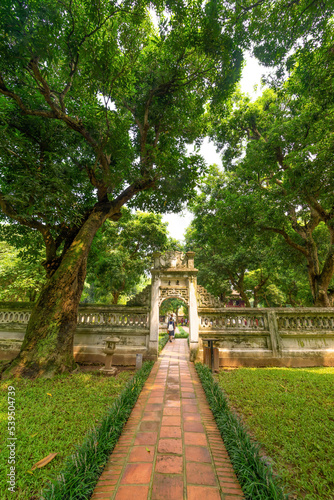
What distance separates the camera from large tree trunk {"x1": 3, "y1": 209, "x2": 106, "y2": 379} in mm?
5336

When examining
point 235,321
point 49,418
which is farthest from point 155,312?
point 49,418

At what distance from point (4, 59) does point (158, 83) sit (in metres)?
4.72

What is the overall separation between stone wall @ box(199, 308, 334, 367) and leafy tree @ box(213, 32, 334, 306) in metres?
2.10

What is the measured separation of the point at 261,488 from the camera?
196cm

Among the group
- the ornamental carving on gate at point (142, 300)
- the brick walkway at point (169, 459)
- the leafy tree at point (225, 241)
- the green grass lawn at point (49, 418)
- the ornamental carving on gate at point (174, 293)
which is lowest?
the brick walkway at point (169, 459)

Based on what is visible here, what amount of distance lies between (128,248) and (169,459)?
47.5 feet

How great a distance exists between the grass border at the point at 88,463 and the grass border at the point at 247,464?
150 cm

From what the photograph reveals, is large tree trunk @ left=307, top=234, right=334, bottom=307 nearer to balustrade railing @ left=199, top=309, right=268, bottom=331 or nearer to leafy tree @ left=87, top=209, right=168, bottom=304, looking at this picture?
balustrade railing @ left=199, top=309, right=268, bottom=331

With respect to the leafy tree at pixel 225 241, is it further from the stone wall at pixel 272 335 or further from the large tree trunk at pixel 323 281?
the stone wall at pixel 272 335

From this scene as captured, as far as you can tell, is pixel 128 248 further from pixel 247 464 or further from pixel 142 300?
pixel 247 464

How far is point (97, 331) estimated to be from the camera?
7.75 m

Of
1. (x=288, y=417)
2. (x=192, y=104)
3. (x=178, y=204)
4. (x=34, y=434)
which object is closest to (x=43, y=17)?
(x=192, y=104)

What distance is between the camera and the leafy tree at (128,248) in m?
14.6

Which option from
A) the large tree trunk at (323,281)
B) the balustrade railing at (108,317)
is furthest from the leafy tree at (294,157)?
the balustrade railing at (108,317)
